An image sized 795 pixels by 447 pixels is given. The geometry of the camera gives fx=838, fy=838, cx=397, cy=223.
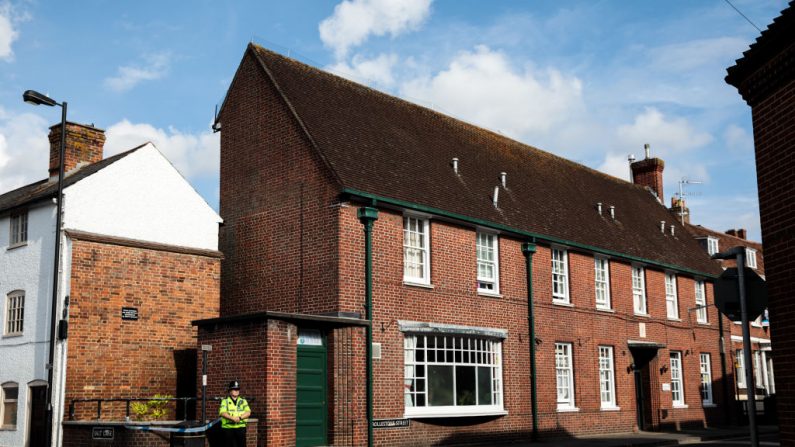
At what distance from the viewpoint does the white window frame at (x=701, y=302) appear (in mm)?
32469

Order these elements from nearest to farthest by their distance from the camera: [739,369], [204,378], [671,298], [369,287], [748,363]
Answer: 1. [748,363]
2. [204,378]
3. [369,287]
4. [671,298]
5. [739,369]

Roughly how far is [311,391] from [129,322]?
5.27m

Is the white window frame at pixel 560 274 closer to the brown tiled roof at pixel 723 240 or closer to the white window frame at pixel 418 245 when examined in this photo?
the white window frame at pixel 418 245

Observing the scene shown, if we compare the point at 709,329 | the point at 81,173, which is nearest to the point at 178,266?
the point at 81,173

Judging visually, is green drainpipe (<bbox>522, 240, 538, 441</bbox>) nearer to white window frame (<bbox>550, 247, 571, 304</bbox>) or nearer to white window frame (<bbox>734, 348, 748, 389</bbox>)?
white window frame (<bbox>550, 247, 571, 304</bbox>)

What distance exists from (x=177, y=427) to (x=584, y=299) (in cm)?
1454

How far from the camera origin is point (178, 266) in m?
21.7

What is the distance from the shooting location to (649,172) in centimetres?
3981

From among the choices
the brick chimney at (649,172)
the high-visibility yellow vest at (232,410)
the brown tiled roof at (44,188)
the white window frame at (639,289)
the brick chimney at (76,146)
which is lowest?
the high-visibility yellow vest at (232,410)

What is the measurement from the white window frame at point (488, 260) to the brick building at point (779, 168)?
494 inches

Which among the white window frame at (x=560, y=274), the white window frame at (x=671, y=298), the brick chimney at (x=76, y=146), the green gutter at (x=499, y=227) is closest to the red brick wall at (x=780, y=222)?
the green gutter at (x=499, y=227)

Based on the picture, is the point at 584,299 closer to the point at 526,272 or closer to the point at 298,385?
the point at 526,272

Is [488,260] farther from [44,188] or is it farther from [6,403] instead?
[6,403]

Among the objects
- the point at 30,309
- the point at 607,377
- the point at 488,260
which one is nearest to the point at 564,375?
the point at 607,377
